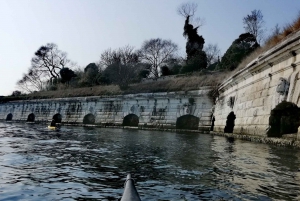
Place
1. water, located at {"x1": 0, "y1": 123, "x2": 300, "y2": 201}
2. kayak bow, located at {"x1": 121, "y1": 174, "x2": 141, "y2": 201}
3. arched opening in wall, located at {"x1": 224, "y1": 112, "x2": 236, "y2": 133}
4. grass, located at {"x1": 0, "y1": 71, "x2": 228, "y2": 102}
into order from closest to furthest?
1. kayak bow, located at {"x1": 121, "y1": 174, "x2": 141, "y2": 201}
2. water, located at {"x1": 0, "y1": 123, "x2": 300, "y2": 201}
3. arched opening in wall, located at {"x1": 224, "y1": 112, "x2": 236, "y2": 133}
4. grass, located at {"x1": 0, "y1": 71, "x2": 228, "y2": 102}

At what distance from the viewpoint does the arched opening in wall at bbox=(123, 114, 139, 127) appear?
67.7 ft

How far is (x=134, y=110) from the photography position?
779 inches

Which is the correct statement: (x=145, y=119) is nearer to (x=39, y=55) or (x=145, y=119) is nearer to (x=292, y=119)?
(x=292, y=119)

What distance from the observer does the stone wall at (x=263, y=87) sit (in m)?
7.00

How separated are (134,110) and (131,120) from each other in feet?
4.96

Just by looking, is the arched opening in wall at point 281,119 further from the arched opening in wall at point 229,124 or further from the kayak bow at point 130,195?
the kayak bow at point 130,195

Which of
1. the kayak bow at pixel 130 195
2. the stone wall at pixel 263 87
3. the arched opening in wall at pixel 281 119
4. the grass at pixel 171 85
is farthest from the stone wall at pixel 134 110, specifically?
the kayak bow at pixel 130 195

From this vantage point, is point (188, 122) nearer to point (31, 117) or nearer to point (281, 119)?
point (281, 119)

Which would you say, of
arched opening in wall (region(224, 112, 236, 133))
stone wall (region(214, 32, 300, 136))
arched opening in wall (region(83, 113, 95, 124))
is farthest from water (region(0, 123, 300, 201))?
arched opening in wall (region(83, 113, 95, 124))

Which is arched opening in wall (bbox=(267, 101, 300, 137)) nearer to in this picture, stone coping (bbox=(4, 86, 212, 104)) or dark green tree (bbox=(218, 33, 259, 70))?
stone coping (bbox=(4, 86, 212, 104))

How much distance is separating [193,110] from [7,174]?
1356 centimetres

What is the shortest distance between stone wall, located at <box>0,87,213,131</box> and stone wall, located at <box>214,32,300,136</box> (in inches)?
153

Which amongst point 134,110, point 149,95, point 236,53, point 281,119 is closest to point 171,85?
point 149,95

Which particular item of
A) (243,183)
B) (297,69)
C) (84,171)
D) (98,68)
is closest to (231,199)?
(243,183)
